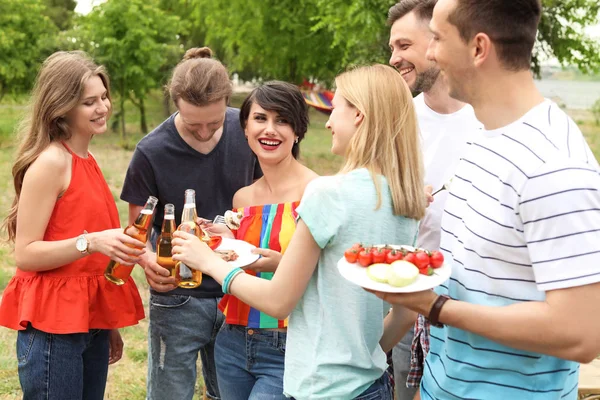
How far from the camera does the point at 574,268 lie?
1.70 m

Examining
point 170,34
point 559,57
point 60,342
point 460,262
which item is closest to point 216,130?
point 60,342

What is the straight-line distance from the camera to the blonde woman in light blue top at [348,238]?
7.11ft

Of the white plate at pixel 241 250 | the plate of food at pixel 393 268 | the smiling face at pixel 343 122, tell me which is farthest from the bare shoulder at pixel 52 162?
the plate of food at pixel 393 268

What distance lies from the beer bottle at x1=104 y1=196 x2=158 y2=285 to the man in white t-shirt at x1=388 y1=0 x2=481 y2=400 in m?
1.37

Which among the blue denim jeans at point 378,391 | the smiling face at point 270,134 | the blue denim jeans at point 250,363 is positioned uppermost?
the smiling face at point 270,134

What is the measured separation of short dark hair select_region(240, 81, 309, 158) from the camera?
10.1 ft

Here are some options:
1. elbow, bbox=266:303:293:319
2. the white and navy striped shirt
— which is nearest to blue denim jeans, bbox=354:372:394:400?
the white and navy striped shirt

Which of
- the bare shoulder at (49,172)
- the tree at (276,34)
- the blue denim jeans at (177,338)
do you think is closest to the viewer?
the bare shoulder at (49,172)

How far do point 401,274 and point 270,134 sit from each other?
135cm

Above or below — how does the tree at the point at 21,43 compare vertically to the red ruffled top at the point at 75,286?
above

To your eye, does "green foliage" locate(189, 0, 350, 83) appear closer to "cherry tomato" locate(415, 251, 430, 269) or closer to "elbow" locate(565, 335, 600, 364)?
"cherry tomato" locate(415, 251, 430, 269)

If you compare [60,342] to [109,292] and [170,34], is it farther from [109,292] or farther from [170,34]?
[170,34]

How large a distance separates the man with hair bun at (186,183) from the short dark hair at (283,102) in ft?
0.96

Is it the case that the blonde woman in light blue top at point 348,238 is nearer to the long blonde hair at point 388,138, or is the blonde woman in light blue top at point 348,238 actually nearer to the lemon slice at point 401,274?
the long blonde hair at point 388,138
